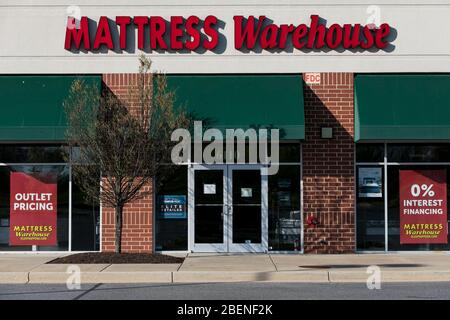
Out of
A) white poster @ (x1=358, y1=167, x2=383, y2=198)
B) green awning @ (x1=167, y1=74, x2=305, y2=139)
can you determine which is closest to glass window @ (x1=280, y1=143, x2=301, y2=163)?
green awning @ (x1=167, y1=74, x2=305, y2=139)

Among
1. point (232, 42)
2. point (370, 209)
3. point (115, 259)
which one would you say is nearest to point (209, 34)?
point (232, 42)

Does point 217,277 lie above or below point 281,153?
below

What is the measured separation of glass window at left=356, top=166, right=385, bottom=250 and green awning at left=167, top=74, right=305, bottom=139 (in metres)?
2.34

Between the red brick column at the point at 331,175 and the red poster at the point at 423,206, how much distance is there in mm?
1304

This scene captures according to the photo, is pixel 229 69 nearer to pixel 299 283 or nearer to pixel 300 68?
pixel 300 68

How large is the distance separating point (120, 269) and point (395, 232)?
7.25m

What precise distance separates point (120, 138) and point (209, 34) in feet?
13.2

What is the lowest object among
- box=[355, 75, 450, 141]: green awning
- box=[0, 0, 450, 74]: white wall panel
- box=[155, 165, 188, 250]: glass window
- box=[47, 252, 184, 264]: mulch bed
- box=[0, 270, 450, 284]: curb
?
box=[0, 270, 450, 284]: curb

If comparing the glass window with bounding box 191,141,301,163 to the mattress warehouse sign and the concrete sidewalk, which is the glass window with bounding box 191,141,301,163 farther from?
the concrete sidewalk

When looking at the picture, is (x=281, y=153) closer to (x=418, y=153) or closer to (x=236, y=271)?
(x=418, y=153)

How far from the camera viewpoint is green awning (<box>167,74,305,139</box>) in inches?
655

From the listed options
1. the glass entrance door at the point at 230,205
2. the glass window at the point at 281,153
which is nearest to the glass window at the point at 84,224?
the glass entrance door at the point at 230,205

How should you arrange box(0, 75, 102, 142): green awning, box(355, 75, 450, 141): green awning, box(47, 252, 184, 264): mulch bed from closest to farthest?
box(47, 252, 184, 264): mulch bed
box(0, 75, 102, 142): green awning
box(355, 75, 450, 141): green awning

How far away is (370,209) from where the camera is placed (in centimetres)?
1788
